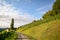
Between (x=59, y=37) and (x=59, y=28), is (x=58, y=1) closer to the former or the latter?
(x=59, y=28)

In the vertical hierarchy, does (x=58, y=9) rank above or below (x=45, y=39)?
above

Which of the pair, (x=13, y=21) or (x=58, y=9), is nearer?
(x=58, y=9)

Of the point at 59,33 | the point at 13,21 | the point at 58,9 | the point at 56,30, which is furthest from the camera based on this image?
the point at 13,21

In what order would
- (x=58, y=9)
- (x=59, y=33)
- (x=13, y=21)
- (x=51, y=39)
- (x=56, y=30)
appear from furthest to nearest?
1. (x=13, y=21)
2. (x=58, y=9)
3. (x=56, y=30)
4. (x=59, y=33)
5. (x=51, y=39)

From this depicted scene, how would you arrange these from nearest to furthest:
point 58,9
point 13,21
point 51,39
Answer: point 51,39
point 58,9
point 13,21

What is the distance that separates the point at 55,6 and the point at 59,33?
2877 centimetres

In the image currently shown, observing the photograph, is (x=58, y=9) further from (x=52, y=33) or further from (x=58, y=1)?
(x=52, y=33)

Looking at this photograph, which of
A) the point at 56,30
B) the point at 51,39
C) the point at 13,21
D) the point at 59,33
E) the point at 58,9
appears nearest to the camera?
the point at 51,39

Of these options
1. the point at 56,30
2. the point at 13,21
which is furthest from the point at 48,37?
the point at 13,21

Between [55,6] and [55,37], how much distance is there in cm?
3028

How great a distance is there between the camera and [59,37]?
83.9ft

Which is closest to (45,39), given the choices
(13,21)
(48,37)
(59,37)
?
(48,37)

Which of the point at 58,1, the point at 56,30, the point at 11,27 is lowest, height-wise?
the point at 56,30

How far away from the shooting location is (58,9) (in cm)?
5312
